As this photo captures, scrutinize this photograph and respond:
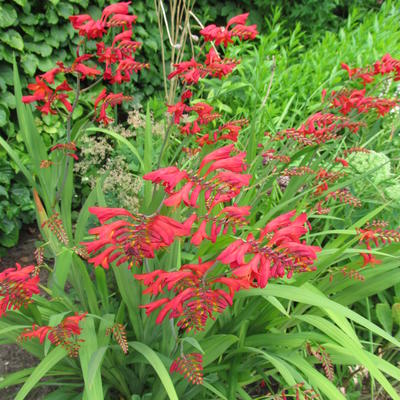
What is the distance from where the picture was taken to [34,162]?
5.18 feet

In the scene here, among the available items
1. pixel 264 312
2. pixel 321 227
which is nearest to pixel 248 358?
pixel 264 312

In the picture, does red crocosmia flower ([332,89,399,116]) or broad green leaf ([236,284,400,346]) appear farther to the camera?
red crocosmia flower ([332,89,399,116])

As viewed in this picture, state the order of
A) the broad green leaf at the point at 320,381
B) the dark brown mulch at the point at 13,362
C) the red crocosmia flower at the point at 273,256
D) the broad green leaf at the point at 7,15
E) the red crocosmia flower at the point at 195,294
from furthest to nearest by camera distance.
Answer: the broad green leaf at the point at 7,15 → the dark brown mulch at the point at 13,362 → the broad green leaf at the point at 320,381 → the red crocosmia flower at the point at 195,294 → the red crocosmia flower at the point at 273,256

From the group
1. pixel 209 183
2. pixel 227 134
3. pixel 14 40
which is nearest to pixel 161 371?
pixel 209 183

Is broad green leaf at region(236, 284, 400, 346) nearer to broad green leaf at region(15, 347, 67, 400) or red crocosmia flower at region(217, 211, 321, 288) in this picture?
red crocosmia flower at region(217, 211, 321, 288)

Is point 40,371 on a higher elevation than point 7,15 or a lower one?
lower

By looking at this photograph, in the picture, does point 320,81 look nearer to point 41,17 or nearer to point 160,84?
point 160,84

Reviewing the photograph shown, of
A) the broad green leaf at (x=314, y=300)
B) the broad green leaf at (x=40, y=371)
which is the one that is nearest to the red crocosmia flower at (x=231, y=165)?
the broad green leaf at (x=314, y=300)

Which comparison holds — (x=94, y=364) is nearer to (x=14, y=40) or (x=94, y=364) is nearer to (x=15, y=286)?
(x=15, y=286)

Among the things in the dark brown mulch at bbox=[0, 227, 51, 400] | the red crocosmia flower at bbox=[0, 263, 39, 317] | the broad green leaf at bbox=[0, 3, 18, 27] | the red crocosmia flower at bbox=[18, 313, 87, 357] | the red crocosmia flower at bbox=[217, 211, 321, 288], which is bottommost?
the dark brown mulch at bbox=[0, 227, 51, 400]

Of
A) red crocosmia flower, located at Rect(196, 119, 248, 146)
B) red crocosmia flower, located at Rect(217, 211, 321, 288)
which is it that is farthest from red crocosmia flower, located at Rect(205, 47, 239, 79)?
red crocosmia flower, located at Rect(217, 211, 321, 288)

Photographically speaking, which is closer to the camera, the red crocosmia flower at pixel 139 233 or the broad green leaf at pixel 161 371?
the red crocosmia flower at pixel 139 233

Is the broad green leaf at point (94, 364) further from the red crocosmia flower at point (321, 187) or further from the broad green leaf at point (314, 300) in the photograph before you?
the red crocosmia flower at point (321, 187)

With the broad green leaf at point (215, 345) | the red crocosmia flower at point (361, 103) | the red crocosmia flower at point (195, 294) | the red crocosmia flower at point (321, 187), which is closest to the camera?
the red crocosmia flower at point (195, 294)
